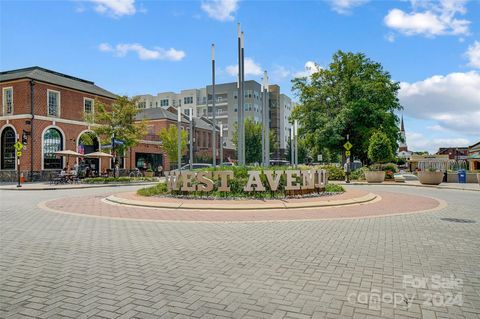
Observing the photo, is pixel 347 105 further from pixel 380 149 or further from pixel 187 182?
pixel 187 182

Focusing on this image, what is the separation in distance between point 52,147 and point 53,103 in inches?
178

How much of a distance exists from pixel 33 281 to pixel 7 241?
330 cm

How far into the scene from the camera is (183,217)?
10852mm

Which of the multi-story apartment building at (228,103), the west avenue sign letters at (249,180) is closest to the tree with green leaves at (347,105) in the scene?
the west avenue sign letters at (249,180)

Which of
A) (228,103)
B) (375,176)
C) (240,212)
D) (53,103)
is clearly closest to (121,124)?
(53,103)

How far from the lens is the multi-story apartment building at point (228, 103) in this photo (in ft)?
269

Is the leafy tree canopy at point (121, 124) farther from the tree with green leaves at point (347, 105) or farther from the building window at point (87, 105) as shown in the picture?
the tree with green leaves at point (347, 105)

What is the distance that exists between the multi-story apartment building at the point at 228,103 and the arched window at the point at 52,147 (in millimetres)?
42000

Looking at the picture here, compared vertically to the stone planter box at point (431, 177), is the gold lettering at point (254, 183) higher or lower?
higher

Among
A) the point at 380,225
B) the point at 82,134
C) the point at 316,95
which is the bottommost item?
the point at 380,225

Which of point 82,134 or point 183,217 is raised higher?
point 82,134

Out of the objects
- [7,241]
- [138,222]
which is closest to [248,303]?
[7,241]

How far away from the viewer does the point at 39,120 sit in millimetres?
33906

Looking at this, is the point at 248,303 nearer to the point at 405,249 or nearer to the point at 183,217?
the point at 405,249
